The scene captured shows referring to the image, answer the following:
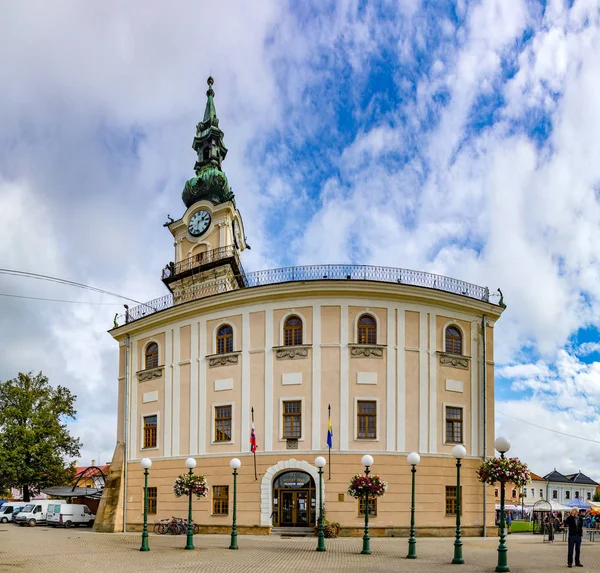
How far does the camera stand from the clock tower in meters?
44.5

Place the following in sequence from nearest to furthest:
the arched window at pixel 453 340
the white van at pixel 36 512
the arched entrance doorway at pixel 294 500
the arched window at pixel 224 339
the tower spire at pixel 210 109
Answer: the arched entrance doorway at pixel 294 500
the arched window at pixel 453 340
the arched window at pixel 224 339
the white van at pixel 36 512
the tower spire at pixel 210 109

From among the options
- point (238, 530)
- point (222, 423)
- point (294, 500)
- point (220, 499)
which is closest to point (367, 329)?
point (222, 423)

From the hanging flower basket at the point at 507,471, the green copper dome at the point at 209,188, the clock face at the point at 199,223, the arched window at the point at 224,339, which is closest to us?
the hanging flower basket at the point at 507,471

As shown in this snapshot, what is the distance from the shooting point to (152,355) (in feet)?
117

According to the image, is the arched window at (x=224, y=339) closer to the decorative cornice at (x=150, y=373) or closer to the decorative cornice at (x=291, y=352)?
the decorative cornice at (x=291, y=352)

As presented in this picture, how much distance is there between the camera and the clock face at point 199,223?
46406mm

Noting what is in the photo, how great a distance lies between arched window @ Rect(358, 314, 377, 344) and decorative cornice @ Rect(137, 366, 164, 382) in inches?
407

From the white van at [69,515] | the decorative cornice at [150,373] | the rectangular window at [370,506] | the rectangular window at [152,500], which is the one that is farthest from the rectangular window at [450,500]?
the white van at [69,515]

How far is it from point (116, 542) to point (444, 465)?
1404cm

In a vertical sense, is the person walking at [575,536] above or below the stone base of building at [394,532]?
above

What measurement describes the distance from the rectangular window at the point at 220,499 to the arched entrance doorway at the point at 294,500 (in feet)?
7.65

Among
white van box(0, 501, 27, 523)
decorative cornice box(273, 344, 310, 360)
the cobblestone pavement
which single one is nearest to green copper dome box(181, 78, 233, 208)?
decorative cornice box(273, 344, 310, 360)

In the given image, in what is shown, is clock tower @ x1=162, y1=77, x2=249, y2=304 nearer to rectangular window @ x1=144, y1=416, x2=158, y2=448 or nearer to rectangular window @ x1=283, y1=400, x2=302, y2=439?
rectangular window @ x1=144, y1=416, x2=158, y2=448

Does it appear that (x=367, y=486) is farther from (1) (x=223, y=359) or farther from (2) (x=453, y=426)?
(1) (x=223, y=359)
